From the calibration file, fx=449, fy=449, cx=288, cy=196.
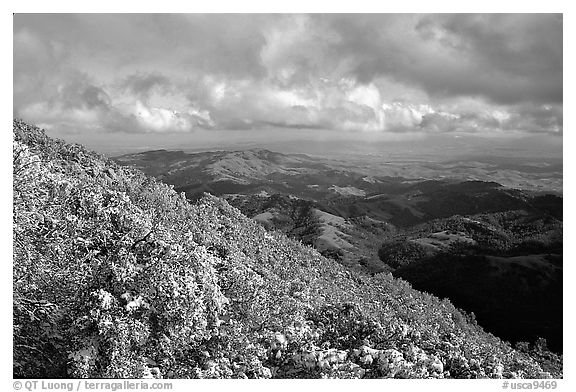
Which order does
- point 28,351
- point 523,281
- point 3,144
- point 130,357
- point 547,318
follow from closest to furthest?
point 130,357 → point 28,351 → point 3,144 → point 547,318 → point 523,281

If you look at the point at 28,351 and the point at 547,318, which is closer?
the point at 28,351

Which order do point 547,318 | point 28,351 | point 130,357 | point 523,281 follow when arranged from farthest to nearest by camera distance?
1. point 523,281
2. point 547,318
3. point 28,351
4. point 130,357

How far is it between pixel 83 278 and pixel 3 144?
632 centimetres

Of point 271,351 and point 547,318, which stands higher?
point 271,351

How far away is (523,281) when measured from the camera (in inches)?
7721

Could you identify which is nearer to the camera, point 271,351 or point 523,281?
point 271,351

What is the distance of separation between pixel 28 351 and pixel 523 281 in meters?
215

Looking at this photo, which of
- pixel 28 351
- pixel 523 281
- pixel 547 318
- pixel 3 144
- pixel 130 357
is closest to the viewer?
pixel 130 357
